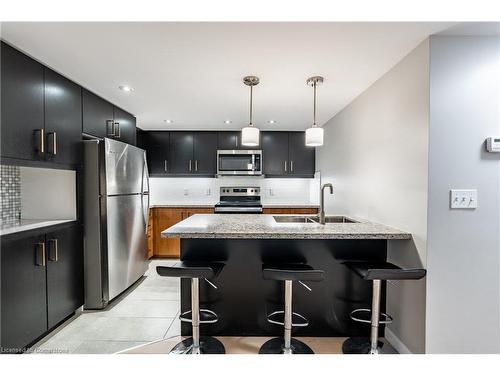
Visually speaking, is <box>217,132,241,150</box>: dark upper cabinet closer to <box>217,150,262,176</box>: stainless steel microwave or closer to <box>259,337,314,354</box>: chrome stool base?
<box>217,150,262,176</box>: stainless steel microwave

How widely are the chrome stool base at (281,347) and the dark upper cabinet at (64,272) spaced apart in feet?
5.61

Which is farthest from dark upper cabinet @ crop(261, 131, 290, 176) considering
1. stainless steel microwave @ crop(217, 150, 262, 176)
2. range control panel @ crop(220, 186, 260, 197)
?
range control panel @ crop(220, 186, 260, 197)

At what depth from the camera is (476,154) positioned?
58.6 inches

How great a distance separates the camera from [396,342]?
1767 mm

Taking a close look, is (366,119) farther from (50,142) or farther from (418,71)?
(50,142)

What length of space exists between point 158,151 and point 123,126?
1.17m

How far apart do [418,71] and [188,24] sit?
1496mm

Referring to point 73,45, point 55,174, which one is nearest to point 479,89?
point 73,45

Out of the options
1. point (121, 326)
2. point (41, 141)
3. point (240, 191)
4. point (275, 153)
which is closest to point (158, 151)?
point (240, 191)

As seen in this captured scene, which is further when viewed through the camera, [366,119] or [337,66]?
[366,119]

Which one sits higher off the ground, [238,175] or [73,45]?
[73,45]

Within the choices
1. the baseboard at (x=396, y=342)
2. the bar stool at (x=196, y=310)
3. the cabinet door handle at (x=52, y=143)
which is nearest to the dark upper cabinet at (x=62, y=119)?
the cabinet door handle at (x=52, y=143)

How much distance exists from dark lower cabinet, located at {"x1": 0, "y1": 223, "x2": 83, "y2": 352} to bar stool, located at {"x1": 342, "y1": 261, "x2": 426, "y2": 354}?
89.6 inches
